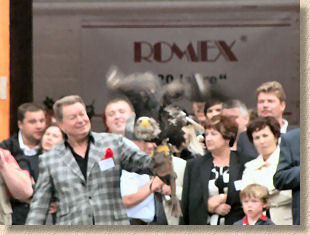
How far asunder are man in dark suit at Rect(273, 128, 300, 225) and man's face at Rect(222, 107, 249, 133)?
0.25m

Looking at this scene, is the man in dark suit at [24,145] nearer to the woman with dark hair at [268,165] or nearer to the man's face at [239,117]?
the man's face at [239,117]

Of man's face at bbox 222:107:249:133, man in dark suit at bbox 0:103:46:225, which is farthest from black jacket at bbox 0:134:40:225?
man's face at bbox 222:107:249:133

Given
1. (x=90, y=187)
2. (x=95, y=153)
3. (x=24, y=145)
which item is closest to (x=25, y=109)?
(x=24, y=145)

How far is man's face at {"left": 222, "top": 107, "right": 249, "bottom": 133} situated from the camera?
4477 millimetres

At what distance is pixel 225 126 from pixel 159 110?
413 mm

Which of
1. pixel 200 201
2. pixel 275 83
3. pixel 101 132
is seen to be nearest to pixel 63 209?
pixel 101 132

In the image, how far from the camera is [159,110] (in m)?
4.47

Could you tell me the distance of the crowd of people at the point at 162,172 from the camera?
4.46m

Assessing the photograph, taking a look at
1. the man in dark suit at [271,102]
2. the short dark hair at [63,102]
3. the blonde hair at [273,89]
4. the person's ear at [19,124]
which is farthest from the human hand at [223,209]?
the person's ear at [19,124]

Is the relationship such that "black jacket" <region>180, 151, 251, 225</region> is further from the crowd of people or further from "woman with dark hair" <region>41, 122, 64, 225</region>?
"woman with dark hair" <region>41, 122, 64, 225</region>

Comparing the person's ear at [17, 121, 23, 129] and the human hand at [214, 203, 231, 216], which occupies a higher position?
the person's ear at [17, 121, 23, 129]

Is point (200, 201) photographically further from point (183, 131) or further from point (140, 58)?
point (140, 58)

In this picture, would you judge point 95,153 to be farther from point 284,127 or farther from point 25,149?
point 284,127

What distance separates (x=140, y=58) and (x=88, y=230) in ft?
3.60
